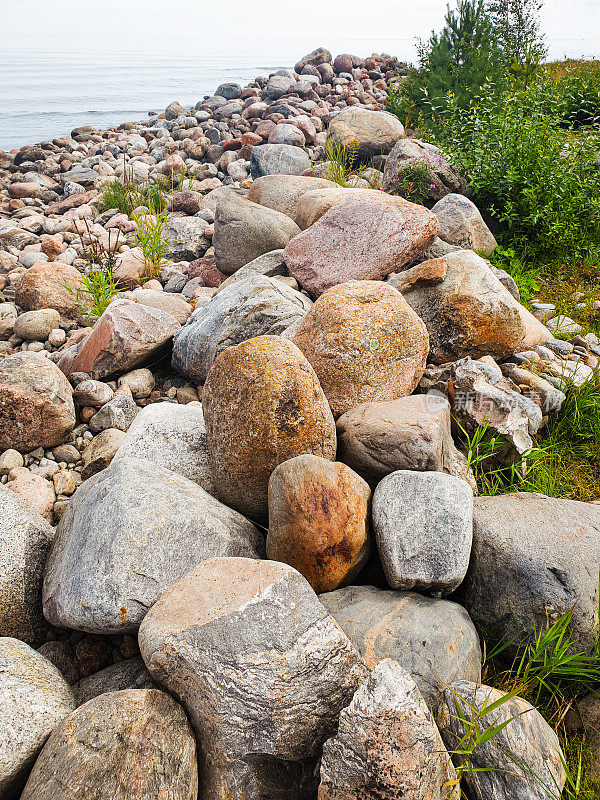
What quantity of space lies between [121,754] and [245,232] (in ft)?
14.6

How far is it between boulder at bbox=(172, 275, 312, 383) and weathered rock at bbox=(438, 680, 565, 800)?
2.35 meters

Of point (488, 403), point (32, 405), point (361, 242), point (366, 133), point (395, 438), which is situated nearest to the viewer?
point (395, 438)

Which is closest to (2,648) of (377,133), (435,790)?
(435,790)

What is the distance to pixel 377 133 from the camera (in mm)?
9062

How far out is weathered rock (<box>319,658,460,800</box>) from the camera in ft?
5.45

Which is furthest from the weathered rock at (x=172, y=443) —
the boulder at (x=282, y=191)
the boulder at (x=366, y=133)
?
the boulder at (x=366, y=133)

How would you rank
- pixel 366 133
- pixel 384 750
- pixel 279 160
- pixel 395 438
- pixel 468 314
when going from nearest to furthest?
pixel 384 750 < pixel 395 438 < pixel 468 314 < pixel 279 160 < pixel 366 133

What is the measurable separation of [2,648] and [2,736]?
0.35 m

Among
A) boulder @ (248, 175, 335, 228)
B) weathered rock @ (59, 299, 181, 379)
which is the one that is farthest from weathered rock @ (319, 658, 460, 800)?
boulder @ (248, 175, 335, 228)

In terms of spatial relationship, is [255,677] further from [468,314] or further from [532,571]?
[468,314]

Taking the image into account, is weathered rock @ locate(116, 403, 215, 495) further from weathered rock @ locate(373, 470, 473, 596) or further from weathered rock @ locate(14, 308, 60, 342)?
weathered rock @ locate(14, 308, 60, 342)

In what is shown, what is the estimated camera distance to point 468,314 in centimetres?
383

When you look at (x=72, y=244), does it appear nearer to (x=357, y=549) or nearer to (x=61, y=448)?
(x=61, y=448)

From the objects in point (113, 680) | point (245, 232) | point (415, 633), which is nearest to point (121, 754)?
point (113, 680)
